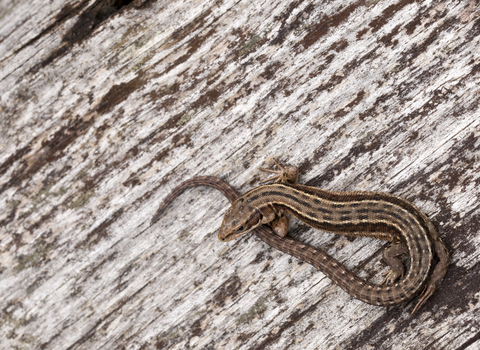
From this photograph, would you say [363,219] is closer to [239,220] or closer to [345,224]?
[345,224]

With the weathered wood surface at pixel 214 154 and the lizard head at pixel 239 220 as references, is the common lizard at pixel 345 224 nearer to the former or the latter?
the lizard head at pixel 239 220

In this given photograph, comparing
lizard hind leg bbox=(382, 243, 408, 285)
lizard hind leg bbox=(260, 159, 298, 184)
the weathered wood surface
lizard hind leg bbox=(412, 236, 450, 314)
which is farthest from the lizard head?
lizard hind leg bbox=(412, 236, 450, 314)

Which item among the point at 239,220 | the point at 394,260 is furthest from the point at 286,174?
the point at 394,260

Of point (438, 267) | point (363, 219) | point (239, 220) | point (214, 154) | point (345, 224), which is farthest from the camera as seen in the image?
point (214, 154)

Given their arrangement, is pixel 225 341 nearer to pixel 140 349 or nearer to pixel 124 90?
pixel 140 349

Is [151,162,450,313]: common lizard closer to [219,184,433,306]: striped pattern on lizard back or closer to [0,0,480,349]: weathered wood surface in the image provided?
[219,184,433,306]: striped pattern on lizard back
